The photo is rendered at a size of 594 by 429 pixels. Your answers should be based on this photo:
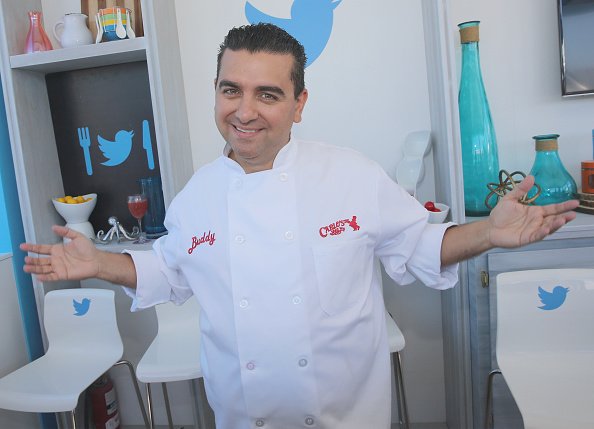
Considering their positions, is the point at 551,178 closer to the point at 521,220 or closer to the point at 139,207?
the point at 521,220

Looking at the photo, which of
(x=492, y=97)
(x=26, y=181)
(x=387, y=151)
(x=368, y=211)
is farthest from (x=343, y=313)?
(x=26, y=181)

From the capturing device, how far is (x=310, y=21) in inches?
89.3

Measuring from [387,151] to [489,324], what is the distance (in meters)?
0.85

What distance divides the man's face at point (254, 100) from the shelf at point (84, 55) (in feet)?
3.43

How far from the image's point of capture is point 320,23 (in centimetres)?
226

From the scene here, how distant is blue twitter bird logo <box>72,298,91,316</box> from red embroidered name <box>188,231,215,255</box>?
1.04m

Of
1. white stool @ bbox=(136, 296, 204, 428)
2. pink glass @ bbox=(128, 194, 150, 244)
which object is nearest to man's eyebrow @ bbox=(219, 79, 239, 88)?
white stool @ bbox=(136, 296, 204, 428)

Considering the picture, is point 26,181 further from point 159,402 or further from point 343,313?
point 343,313

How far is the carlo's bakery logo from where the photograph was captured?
246cm

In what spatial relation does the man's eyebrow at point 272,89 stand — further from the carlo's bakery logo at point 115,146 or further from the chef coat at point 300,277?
the carlo's bakery logo at point 115,146

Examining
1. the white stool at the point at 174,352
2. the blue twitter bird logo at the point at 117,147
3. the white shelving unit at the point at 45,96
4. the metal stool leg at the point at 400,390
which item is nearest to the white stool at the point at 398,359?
the metal stool leg at the point at 400,390

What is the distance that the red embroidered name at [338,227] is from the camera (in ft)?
4.09

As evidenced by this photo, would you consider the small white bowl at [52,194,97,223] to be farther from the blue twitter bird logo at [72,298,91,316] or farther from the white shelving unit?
the blue twitter bird logo at [72,298,91,316]

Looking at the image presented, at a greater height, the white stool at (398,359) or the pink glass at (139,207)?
the pink glass at (139,207)
